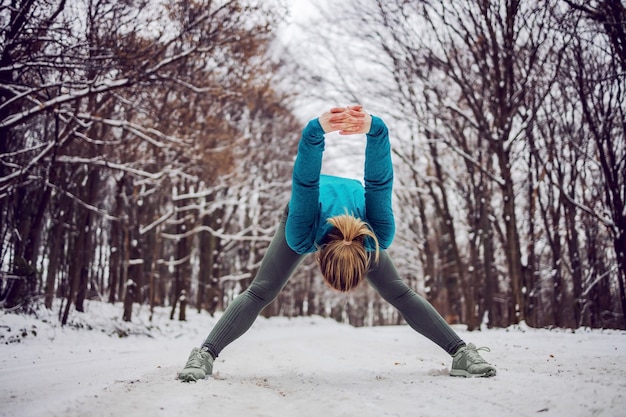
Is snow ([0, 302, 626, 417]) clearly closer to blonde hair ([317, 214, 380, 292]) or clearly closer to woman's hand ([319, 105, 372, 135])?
blonde hair ([317, 214, 380, 292])

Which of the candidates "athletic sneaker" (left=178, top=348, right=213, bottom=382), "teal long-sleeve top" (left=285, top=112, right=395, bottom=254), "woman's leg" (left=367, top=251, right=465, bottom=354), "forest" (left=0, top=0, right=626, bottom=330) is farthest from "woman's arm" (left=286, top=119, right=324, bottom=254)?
"forest" (left=0, top=0, right=626, bottom=330)

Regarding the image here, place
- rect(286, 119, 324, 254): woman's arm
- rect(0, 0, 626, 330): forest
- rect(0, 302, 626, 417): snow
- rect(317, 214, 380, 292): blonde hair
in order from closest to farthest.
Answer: rect(0, 302, 626, 417): snow → rect(317, 214, 380, 292): blonde hair → rect(286, 119, 324, 254): woman's arm → rect(0, 0, 626, 330): forest

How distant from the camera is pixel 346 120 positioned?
7.82ft

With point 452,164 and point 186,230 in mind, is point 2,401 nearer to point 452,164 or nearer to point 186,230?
point 186,230

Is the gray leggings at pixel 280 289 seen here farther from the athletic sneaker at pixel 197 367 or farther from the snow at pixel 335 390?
the snow at pixel 335 390

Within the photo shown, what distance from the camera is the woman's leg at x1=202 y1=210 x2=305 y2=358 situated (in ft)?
8.74

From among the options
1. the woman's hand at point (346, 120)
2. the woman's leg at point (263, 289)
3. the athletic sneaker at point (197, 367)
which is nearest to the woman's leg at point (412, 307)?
the woman's leg at point (263, 289)

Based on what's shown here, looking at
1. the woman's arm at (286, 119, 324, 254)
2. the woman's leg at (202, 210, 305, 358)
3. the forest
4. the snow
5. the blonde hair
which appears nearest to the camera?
the snow

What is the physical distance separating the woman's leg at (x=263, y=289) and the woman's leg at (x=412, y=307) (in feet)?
1.74

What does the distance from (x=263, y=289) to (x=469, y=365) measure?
1311 millimetres

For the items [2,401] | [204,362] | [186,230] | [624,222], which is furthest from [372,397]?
[186,230]

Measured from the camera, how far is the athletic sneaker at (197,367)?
7.57ft

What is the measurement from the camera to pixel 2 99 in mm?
6777

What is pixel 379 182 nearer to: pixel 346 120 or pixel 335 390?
pixel 346 120
